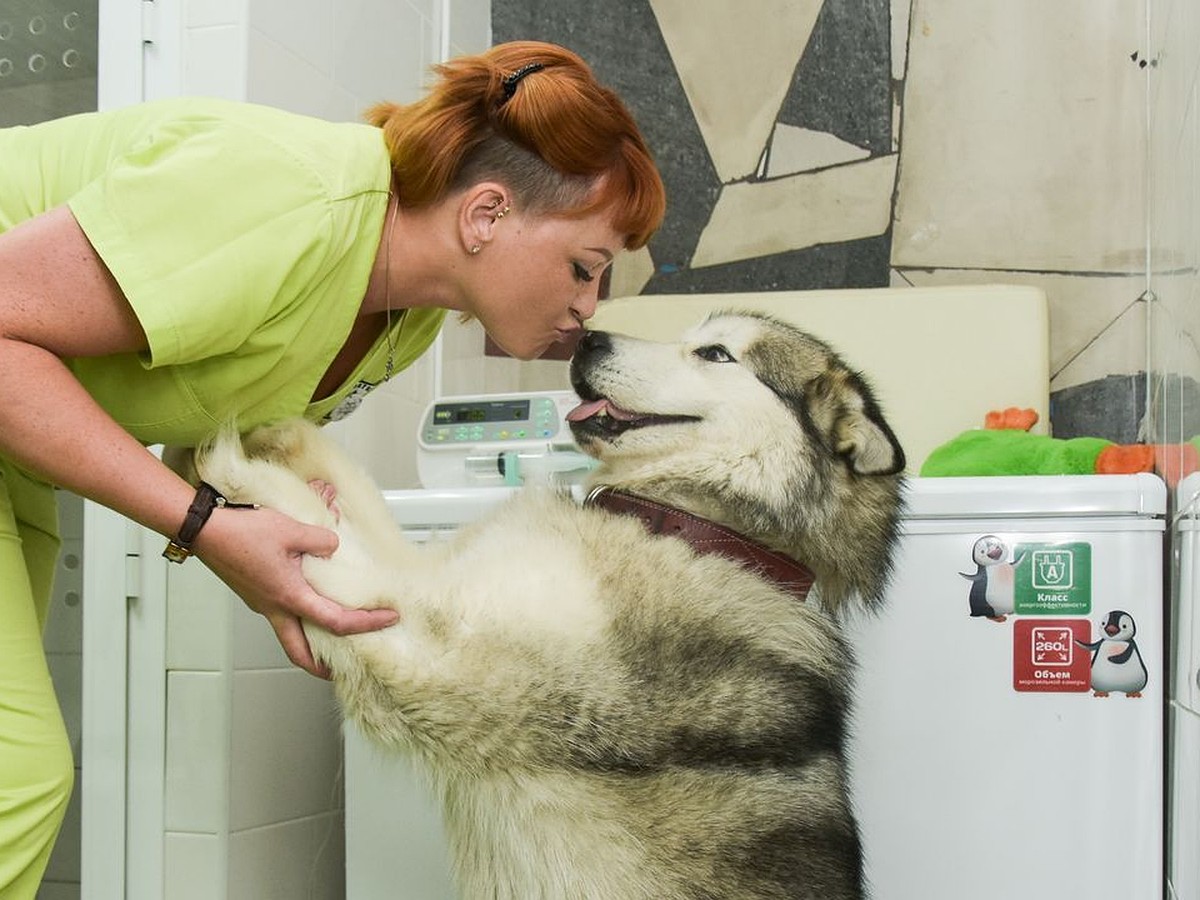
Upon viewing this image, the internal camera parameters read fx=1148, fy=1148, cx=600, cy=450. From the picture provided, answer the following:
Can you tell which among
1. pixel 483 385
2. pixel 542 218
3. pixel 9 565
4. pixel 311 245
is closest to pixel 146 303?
pixel 311 245

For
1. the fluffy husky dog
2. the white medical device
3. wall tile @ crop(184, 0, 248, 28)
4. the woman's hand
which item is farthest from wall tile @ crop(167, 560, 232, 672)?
wall tile @ crop(184, 0, 248, 28)

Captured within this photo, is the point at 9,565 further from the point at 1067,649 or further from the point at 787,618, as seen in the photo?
the point at 1067,649

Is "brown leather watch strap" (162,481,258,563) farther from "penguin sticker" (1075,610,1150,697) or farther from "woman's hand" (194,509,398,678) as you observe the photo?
"penguin sticker" (1075,610,1150,697)

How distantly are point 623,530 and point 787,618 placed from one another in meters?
0.24

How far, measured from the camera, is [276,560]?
1337 millimetres

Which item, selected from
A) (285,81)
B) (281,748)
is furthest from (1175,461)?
(285,81)

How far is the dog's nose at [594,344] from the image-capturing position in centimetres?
167

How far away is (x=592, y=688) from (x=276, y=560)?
1.30ft

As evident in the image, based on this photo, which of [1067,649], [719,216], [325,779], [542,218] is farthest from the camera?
[719,216]

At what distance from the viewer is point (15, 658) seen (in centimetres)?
140

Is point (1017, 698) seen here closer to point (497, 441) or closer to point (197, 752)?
point (497, 441)

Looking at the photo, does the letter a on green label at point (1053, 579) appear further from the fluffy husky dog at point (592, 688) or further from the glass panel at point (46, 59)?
the glass panel at point (46, 59)

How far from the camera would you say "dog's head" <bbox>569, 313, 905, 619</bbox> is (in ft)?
5.24

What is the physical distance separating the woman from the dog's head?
163mm
